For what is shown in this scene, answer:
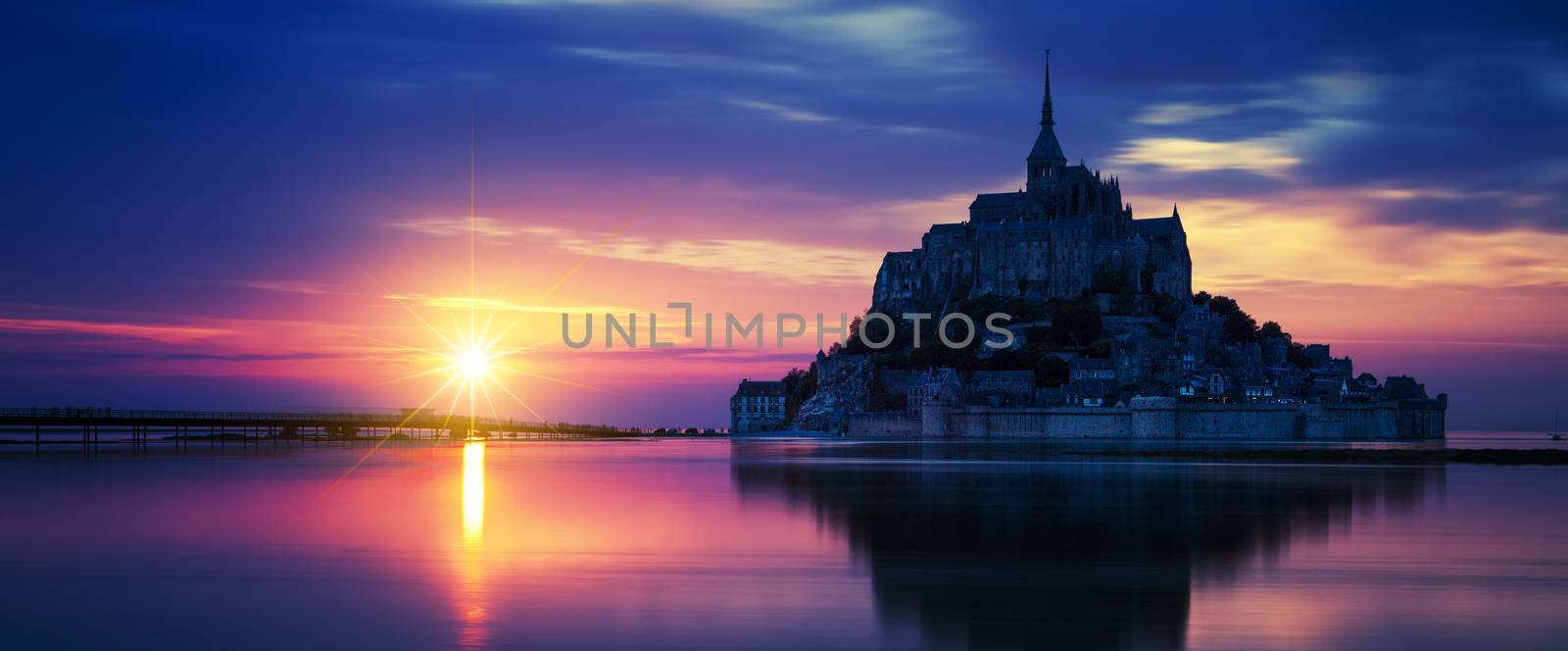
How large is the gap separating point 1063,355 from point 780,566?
3707 inches

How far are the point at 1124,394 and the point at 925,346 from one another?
22.7m

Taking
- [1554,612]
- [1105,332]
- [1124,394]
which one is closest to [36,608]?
[1554,612]

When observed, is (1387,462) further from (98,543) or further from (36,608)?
(36,608)

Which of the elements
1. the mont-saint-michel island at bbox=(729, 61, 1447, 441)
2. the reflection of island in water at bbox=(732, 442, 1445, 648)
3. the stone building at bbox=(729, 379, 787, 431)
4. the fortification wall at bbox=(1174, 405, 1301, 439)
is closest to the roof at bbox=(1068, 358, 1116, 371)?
the mont-saint-michel island at bbox=(729, 61, 1447, 441)

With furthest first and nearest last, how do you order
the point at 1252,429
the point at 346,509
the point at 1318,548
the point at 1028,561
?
the point at 1252,429 < the point at 346,509 < the point at 1318,548 < the point at 1028,561

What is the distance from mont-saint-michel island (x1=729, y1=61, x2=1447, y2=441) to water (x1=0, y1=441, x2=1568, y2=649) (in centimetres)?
6433

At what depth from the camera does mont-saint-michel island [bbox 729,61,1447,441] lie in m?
103

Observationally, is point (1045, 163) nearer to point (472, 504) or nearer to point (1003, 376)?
point (1003, 376)

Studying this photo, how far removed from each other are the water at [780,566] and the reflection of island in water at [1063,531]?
0.30 feet

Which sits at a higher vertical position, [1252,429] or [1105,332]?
[1105,332]

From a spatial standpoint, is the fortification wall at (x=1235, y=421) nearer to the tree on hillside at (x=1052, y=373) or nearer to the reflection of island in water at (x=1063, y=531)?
the tree on hillside at (x=1052, y=373)

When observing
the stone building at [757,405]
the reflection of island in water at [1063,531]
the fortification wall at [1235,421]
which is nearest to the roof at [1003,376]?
the fortification wall at [1235,421]

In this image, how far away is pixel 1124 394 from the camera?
104 meters

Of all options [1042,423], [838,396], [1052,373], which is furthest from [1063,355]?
[838,396]
